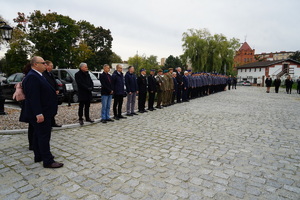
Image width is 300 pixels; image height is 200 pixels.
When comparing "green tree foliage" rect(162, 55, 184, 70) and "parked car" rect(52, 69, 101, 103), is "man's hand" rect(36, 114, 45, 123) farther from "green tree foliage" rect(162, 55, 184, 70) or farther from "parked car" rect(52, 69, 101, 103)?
"green tree foliage" rect(162, 55, 184, 70)

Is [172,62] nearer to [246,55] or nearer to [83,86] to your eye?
[246,55]

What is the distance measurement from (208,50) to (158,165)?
121 ft

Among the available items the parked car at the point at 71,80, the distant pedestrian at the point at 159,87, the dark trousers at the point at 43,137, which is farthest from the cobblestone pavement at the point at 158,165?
the parked car at the point at 71,80

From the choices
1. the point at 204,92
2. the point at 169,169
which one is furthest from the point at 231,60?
the point at 169,169

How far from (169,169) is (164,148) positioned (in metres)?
1.07

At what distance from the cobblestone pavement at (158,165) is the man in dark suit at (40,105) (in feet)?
1.25

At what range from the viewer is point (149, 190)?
10.1 ft

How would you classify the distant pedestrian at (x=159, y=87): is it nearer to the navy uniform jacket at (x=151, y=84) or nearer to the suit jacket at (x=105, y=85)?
the navy uniform jacket at (x=151, y=84)

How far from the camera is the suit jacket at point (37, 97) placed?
350 centimetres

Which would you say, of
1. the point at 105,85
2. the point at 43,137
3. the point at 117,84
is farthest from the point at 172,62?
the point at 43,137

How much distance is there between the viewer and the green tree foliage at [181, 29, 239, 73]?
37.4 metres

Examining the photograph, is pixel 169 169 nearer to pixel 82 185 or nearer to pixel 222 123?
pixel 82 185

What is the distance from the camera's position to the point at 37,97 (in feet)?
11.6

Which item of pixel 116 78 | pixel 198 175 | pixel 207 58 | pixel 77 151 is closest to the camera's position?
pixel 198 175
